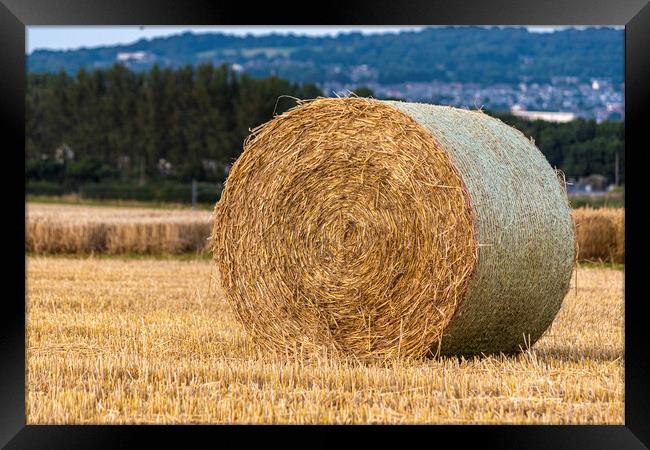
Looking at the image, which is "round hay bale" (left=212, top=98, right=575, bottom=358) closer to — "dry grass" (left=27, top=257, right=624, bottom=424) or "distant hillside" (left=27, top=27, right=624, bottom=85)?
"dry grass" (left=27, top=257, right=624, bottom=424)

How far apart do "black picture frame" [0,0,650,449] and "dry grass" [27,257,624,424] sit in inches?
32.9

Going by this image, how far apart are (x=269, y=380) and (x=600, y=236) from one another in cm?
1413

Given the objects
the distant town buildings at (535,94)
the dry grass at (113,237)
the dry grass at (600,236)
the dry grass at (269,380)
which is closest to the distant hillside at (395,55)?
the distant town buildings at (535,94)

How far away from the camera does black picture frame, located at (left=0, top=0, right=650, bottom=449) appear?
19.4 feet

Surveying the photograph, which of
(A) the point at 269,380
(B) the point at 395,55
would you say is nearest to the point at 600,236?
(A) the point at 269,380

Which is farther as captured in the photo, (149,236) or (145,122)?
(145,122)

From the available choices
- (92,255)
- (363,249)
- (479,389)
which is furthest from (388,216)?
(92,255)

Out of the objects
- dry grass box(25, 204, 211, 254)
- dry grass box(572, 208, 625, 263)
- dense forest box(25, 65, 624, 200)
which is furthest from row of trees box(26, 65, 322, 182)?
dry grass box(572, 208, 625, 263)

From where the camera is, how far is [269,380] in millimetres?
8086

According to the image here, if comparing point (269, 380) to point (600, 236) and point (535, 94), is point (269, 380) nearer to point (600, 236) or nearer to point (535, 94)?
point (600, 236)
